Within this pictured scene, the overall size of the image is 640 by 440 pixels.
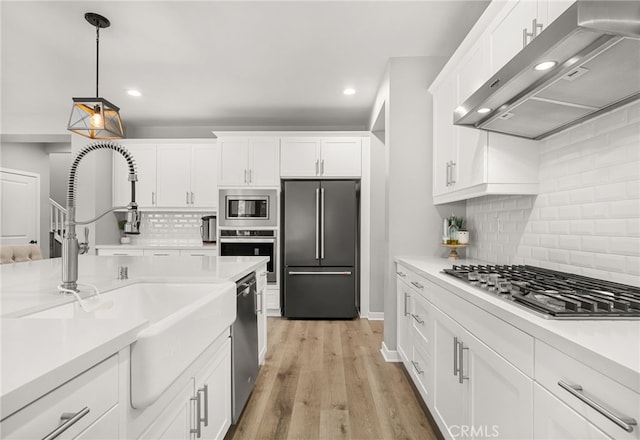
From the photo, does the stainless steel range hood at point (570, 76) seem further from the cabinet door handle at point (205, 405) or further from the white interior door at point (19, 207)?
the white interior door at point (19, 207)

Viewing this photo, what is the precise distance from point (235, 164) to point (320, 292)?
6.51ft

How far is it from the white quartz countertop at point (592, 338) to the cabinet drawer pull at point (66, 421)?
1010 mm

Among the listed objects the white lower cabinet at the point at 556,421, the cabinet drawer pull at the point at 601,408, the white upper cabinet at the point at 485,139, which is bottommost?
the white lower cabinet at the point at 556,421

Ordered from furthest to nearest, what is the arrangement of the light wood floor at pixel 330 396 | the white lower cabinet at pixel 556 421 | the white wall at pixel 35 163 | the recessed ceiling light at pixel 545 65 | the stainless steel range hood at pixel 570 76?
the white wall at pixel 35 163
the light wood floor at pixel 330 396
the recessed ceiling light at pixel 545 65
the stainless steel range hood at pixel 570 76
the white lower cabinet at pixel 556 421

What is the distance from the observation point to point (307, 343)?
333 cm

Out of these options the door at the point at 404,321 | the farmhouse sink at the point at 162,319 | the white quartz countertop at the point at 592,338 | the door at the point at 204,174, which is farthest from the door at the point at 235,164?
the white quartz countertop at the point at 592,338

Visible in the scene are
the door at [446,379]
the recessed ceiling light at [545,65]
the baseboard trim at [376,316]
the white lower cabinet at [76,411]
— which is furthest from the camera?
the baseboard trim at [376,316]

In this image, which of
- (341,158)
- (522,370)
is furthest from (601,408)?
(341,158)

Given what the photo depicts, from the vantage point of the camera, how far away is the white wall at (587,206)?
1380 mm

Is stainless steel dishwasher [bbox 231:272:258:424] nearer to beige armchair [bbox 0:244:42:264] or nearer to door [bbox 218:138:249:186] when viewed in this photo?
beige armchair [bbox 0:244:42:264]

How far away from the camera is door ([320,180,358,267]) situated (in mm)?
4211

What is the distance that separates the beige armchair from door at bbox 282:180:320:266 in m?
2.46

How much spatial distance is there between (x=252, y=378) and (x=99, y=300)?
1.19 metres

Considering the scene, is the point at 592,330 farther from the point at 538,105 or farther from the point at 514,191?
the point at 514,191
